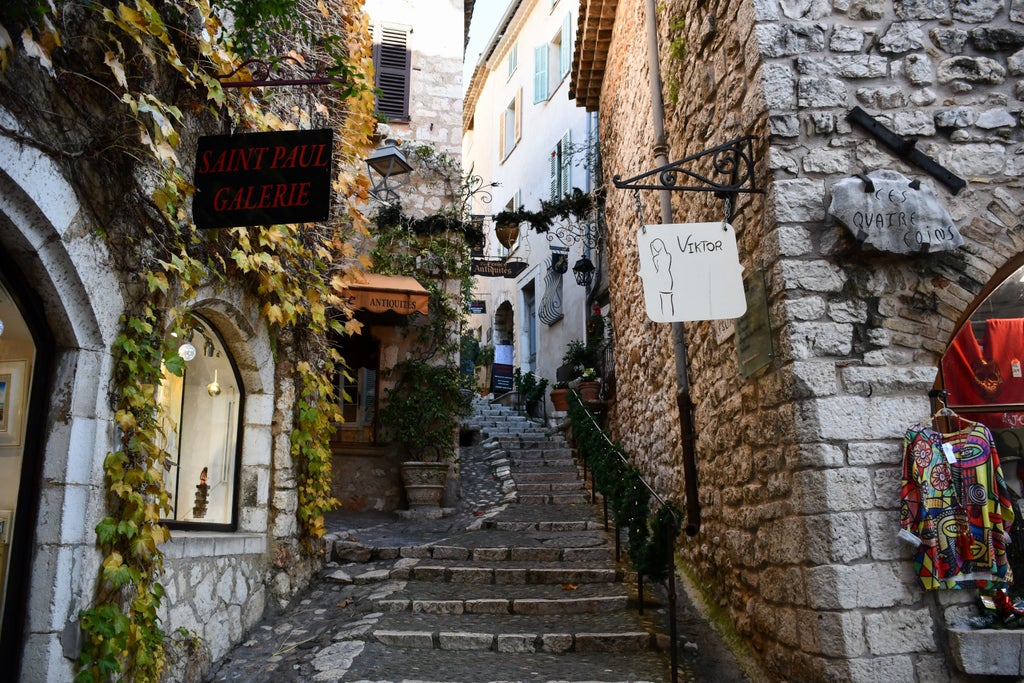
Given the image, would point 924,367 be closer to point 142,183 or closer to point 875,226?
point 875,226

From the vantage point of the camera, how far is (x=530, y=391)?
13586mm

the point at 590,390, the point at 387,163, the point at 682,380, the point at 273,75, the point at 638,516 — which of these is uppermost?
the point at 387,163

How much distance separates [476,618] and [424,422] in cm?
383

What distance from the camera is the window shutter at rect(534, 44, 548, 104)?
15.4 metres

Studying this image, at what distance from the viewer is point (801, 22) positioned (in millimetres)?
4094

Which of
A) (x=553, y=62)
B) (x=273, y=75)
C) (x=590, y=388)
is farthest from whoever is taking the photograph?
(x=553, y=62)

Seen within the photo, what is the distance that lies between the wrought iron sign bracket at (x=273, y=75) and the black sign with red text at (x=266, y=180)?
1.08ft

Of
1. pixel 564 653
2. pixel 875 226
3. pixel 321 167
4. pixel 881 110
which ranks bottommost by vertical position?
pixel 564 653

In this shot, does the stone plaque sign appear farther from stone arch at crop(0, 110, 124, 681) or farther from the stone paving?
stone arch at crop(0, 110, 124, 681)

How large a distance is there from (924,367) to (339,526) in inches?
221

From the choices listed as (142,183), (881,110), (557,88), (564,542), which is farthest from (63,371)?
(557,88)

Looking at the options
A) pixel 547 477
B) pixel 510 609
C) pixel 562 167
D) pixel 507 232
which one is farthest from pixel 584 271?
pixel 510 609

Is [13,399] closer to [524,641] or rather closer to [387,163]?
[524,641]

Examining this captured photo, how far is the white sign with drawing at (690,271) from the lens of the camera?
392 centimetres
